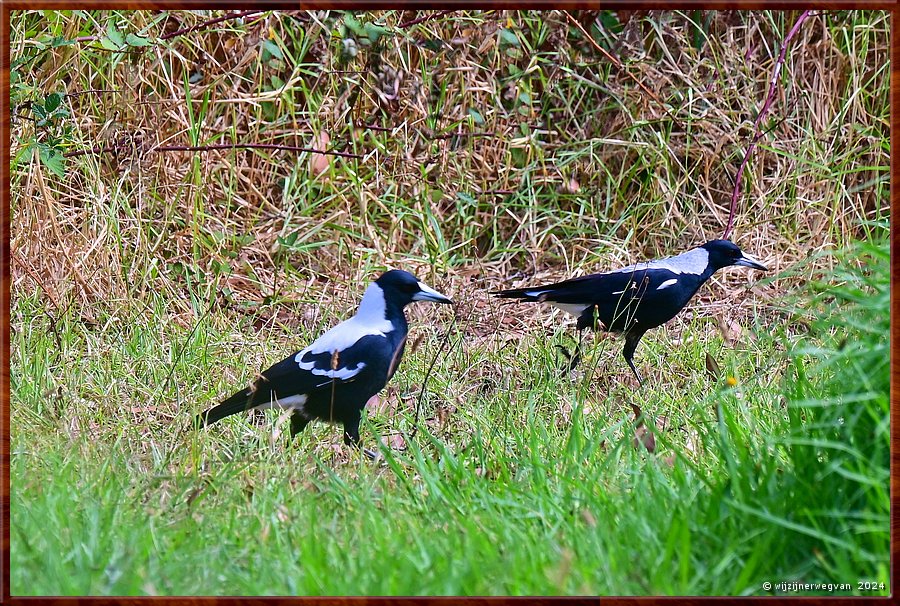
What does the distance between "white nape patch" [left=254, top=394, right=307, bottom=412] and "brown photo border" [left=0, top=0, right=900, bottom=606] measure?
1.05 metres

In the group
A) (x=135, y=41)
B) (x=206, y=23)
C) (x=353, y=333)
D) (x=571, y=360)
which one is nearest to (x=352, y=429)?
(x=353, y=333)

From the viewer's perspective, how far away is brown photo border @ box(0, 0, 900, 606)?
192 cm

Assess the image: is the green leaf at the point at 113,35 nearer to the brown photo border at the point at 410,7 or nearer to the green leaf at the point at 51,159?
the green leaf at the point at 51,159

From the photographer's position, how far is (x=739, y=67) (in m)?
5.48

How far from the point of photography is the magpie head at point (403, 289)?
334cm

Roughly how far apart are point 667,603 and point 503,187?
357cm

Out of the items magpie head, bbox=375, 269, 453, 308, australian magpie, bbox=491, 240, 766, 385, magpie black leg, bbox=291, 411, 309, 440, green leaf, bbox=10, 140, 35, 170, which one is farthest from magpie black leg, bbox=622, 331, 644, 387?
green leaf, bbox=10, 140, 35, 170

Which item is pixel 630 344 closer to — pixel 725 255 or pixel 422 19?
pixel 725 255

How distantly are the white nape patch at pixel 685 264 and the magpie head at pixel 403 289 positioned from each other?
1.25m

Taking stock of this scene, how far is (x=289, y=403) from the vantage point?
3246 millimetres

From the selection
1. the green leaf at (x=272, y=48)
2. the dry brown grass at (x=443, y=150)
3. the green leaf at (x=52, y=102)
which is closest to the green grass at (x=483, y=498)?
the green leaf at (x=52, y=102)

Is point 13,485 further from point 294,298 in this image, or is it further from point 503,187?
point 503,187

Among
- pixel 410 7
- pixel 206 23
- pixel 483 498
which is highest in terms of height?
pixel 410 7

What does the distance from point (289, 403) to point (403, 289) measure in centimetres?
51
